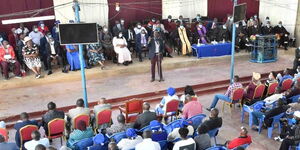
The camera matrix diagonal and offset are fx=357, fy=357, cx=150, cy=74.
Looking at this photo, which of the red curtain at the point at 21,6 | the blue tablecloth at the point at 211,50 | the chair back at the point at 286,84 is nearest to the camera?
the chair back at the point at 286,84

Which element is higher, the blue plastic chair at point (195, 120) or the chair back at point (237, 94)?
the chair back at point (237, 94)

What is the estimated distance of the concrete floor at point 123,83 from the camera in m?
9.65

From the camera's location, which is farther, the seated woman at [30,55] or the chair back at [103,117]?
the seated woman at [30,55]

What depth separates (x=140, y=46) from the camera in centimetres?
1312

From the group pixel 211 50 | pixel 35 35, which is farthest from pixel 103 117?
pixel 211 50

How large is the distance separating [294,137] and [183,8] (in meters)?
10.1

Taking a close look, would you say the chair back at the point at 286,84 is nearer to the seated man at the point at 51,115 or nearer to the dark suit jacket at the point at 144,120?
the dark suit jacket at the point at 144,120

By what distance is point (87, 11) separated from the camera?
556 inches

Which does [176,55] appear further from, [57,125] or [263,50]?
[57,125]

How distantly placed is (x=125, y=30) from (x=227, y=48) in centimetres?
409

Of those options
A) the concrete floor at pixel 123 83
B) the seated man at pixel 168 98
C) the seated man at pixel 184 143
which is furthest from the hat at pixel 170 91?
the seated man at pixel 184 143

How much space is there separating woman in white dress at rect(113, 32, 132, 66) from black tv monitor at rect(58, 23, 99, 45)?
14.9 ft

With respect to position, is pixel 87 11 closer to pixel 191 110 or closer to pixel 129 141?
pixel 191 110

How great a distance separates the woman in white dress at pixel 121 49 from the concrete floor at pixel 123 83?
1.06ft
